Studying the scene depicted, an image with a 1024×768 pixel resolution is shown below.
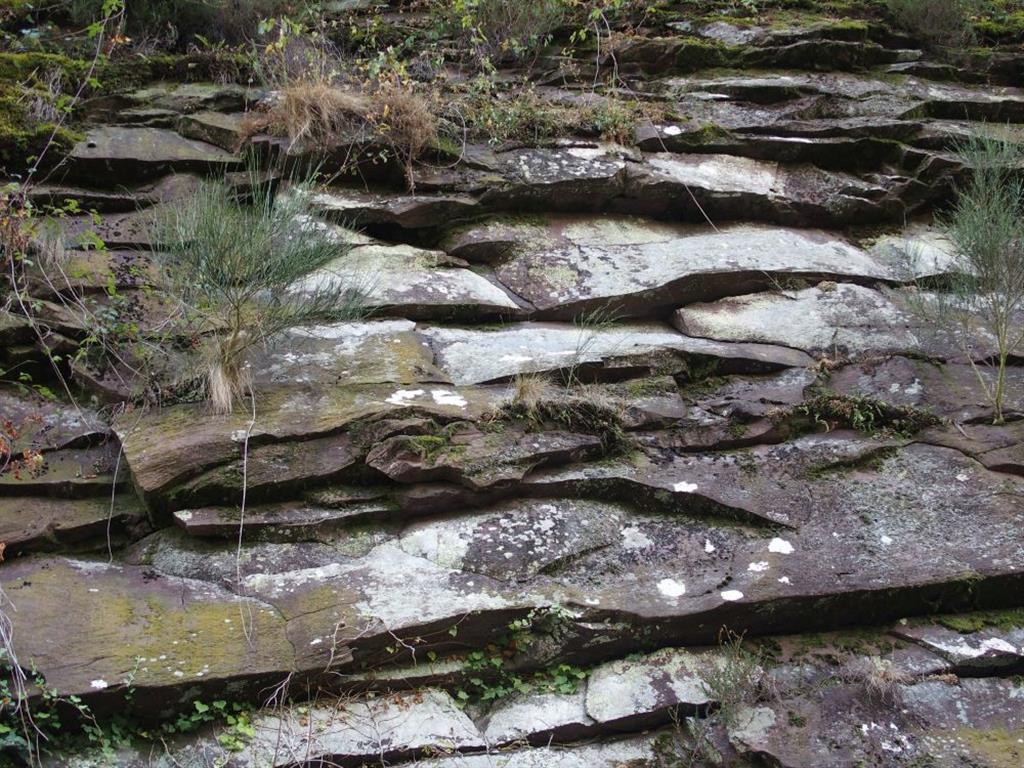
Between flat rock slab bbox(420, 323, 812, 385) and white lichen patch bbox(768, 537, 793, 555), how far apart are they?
1322 mm

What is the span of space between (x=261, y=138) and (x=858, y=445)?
14.3 feet

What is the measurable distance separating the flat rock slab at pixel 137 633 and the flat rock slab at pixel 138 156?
292cm

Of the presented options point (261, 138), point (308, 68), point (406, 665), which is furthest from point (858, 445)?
point (308, 68)

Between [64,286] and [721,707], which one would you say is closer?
[721,707]

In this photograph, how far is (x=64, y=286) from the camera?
5402 millimetres

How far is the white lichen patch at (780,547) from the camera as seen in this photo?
4793 millimetres

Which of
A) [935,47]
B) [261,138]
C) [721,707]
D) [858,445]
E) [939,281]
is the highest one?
[935,47]

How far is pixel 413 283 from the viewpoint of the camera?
603 centimetres

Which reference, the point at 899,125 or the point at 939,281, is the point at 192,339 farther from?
the point at 899,125

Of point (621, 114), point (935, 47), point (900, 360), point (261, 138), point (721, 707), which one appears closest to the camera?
point (721, 707)

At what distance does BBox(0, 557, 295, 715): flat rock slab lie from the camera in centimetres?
389

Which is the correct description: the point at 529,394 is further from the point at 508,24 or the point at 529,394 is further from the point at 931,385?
the point at 508,24

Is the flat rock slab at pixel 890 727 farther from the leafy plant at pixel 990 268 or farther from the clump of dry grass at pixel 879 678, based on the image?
the leafy plant at pixel 990 268

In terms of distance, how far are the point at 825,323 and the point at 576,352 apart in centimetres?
184
